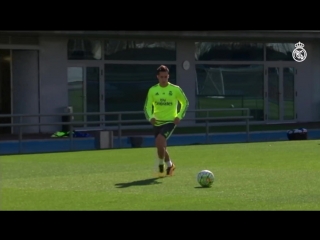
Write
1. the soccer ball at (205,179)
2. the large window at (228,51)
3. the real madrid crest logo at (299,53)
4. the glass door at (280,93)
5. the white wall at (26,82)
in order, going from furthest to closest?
the real madrid crest logo at (299,53), the glass door at (280,93), the large window at (228,51), the white wall at (26,82), the soccer ball at (205,179)

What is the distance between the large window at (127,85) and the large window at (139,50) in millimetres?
354

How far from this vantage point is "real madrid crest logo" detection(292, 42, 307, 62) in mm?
37438

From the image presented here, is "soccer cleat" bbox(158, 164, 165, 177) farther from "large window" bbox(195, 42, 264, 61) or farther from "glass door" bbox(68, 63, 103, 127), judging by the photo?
"large window" bbox(195, 42, 264, 61)

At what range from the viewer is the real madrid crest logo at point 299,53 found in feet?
123

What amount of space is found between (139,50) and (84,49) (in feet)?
7.86

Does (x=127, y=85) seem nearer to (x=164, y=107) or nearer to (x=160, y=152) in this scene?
(x=164, y=107)

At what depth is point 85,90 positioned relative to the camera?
32.5 metres

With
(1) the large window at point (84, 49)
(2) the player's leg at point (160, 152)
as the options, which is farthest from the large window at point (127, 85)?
(2) the player's leg at point (160, 152)

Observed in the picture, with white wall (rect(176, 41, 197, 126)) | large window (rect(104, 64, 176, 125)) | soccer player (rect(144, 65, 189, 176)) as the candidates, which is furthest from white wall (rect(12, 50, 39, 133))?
soccer player (rect(144, 65, 189, 176))

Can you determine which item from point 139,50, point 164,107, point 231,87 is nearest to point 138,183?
point 164,107

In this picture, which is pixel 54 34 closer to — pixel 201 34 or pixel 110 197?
pixel 201 34

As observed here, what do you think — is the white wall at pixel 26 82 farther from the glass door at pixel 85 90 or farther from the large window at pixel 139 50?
the large window at pixel 139 50

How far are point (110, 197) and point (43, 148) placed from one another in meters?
13.8
